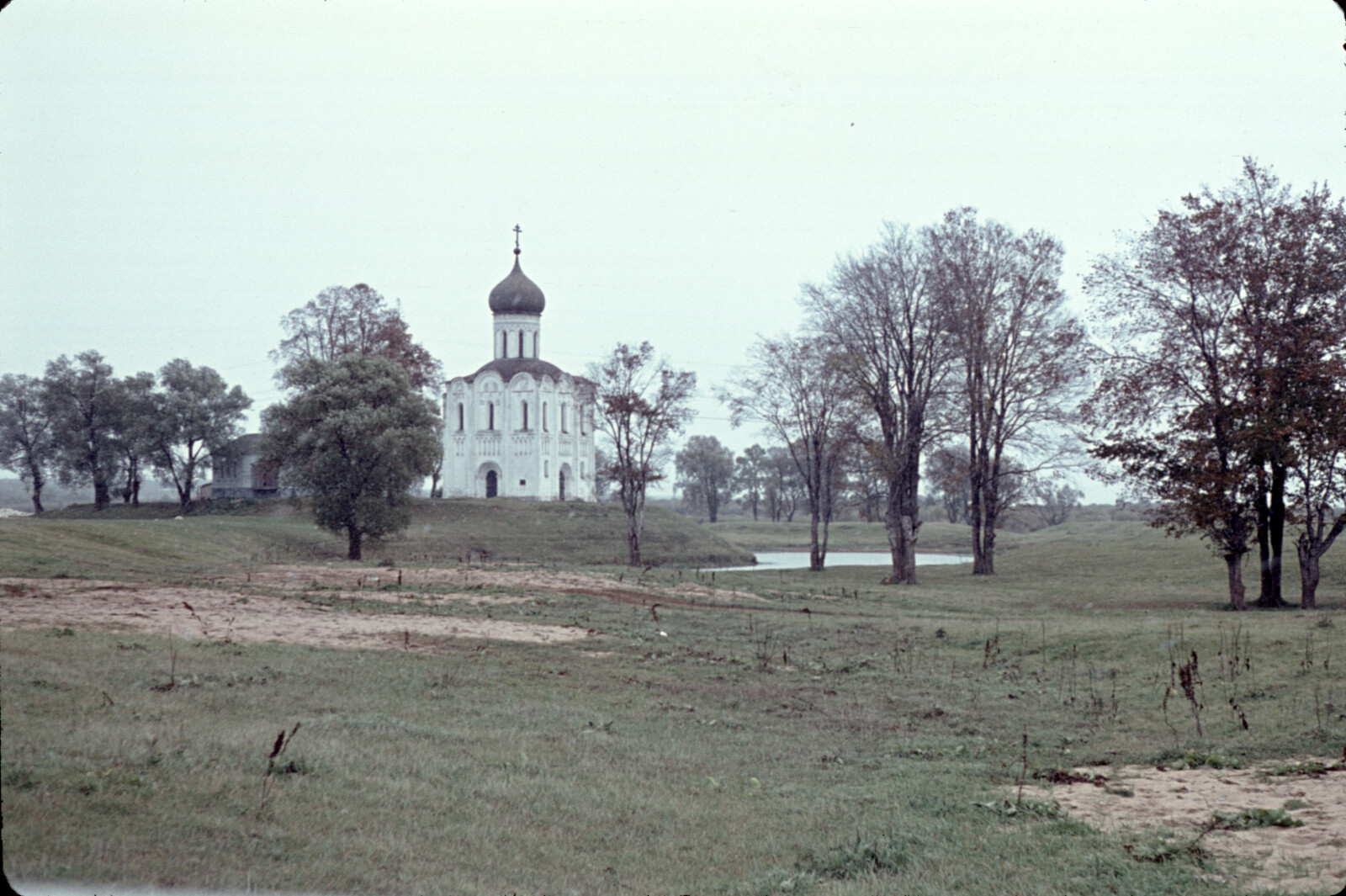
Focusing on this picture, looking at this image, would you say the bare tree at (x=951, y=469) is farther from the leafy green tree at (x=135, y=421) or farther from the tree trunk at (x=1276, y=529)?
the leafy green tree at (x=135, y=421)

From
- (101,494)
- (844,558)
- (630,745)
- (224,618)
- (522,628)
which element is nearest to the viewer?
(630,745)

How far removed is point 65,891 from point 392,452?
37960 millimetres

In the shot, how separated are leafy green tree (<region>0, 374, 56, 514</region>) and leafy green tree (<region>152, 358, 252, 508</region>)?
17.2 feet

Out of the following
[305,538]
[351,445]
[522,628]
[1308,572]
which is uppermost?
[351,445]

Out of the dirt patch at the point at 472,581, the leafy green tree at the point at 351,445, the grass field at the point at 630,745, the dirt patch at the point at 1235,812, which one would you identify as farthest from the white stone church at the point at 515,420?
the dirt patch at the point at 1235,812

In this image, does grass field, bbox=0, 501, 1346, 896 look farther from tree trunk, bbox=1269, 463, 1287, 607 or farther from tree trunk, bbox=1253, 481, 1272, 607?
tree trunk, bbox=1269, 463, 1287, 607

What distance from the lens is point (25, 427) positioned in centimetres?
5691

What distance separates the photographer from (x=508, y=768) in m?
9.89

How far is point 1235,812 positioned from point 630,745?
5799 mm

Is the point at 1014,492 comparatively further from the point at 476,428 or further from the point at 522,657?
the point at 476,428

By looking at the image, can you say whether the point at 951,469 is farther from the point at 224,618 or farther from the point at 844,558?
the point at 224,618

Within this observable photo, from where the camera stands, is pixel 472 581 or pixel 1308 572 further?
pixel 472 581

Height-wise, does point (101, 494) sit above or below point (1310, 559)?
above

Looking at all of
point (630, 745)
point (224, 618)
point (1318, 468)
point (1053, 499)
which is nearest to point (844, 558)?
point (1053, 499)
